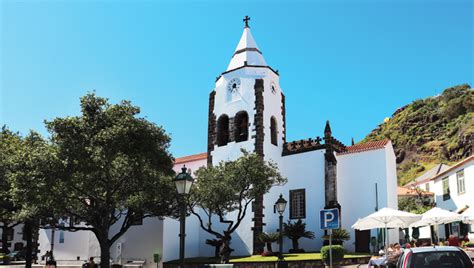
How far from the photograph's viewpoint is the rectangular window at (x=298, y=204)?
32.3m

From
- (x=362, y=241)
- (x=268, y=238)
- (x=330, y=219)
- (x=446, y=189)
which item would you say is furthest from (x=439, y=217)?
(x=446, y=189)

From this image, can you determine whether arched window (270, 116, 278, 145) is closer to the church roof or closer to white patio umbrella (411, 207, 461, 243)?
the church roof

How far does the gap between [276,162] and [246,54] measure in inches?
324

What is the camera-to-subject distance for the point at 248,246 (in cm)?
3142

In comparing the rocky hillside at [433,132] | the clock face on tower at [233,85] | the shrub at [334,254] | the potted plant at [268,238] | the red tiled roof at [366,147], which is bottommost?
the shrub at [334,254]

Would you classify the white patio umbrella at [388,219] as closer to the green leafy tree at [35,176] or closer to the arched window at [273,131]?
the green leafy tree at [35,176]

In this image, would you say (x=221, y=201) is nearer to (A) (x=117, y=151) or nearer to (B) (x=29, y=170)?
(A) (x=117, y=151)

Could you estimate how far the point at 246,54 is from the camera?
116 feet

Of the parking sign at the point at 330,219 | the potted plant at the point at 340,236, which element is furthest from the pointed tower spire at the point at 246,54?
the parking sign at the point at 330,219

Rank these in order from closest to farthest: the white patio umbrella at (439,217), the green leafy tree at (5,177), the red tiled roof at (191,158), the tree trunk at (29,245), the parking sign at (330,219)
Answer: the parking sign at (330,219), the white patio umbrella at (439,217), the green leafy tree at (5,177), the tree trunk at (29,245), the red tiled roof at (191,158)

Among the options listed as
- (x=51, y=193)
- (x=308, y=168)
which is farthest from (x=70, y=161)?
(x=308, y=168)

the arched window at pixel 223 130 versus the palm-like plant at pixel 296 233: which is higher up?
the arched window at pixel 223 130

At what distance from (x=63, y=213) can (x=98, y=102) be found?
5.67 m

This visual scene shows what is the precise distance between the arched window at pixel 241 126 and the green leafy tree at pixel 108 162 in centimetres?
1097
